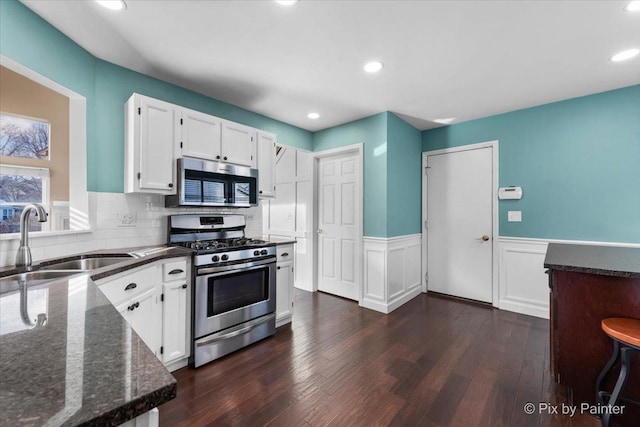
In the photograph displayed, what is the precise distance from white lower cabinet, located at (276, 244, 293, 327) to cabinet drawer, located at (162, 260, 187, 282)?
3.12 feet

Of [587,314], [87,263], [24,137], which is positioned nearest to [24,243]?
[87,263]

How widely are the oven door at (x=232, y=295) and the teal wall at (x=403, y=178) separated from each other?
1665mm

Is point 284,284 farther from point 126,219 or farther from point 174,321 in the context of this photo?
point 126,219

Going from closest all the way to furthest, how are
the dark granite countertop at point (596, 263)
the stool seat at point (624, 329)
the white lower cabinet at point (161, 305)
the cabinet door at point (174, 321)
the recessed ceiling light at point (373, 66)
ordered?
1. the stool seat at point (624, 329)
2. the dark granite countertop at point (596, 263)
3. the white lower cabinet at point (161, 305)
4. the cabinet door at point (174, 321)
5. the recessed ceiling light at point (373, 66)

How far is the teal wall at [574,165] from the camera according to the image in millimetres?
2889

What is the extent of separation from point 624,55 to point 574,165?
1.20 meters

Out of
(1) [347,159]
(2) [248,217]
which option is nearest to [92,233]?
(2) [248,217]

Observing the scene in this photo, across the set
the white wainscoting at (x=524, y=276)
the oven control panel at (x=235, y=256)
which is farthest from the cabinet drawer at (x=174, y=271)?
the white wainscoting at (x=524, y=276)

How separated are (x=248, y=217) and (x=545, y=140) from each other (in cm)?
373

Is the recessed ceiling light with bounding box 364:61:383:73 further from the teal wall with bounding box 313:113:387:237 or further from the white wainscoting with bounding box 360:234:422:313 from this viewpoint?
the white wainscoting with bounding box 360:234:422:313

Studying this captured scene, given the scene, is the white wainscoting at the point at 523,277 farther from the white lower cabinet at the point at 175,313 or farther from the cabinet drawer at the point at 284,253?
the white lower cabinet at the point at 175,313

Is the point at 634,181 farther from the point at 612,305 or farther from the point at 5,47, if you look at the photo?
the point at 5,47

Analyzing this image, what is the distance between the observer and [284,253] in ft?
9.95

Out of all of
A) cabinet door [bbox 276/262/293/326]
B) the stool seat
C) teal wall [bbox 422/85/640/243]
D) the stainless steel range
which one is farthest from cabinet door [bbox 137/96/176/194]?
teal wall [bbox 422/85/640/243]
